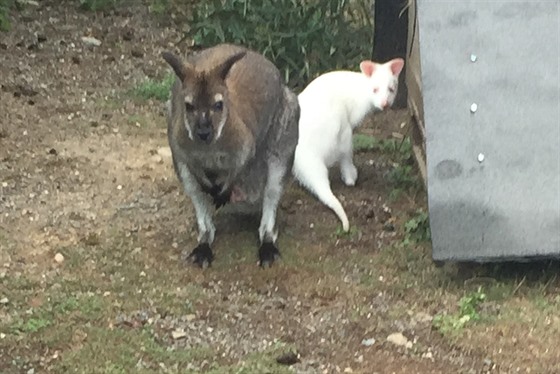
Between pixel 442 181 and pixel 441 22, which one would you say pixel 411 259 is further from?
pixel 441 22

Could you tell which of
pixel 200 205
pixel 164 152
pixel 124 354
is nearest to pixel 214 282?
pixel 200 205

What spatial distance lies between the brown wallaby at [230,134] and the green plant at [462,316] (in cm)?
93

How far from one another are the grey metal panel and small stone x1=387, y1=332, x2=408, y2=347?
0.39 meters

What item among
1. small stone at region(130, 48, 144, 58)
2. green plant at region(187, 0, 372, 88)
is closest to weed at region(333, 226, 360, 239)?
green plant at region(187, 0, 372, 88)

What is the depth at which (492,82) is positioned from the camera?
486 centimetres

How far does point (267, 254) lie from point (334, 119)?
1.04 m

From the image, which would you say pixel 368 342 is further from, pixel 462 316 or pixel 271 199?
pixel 271 199

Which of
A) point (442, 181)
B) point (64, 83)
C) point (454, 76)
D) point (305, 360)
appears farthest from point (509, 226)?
point (64, 83)

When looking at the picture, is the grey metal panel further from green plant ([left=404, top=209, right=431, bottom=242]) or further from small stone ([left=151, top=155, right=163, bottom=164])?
small stone ([left=151, top=155, right=163, bottom=164])

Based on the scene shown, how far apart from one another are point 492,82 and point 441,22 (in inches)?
13.7

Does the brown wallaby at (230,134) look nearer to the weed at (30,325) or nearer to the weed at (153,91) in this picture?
the weed at (30,325)

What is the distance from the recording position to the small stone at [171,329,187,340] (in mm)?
4518

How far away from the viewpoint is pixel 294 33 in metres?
7.44

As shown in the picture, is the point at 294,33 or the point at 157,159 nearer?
the point at 157,159
